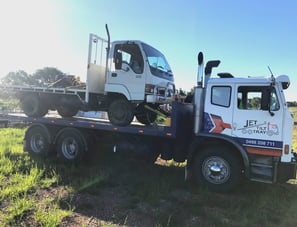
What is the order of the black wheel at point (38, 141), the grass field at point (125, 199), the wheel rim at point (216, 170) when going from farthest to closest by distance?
the black wheel at point (38, 141)
the wheel rim at point (216, 170)
the grass field at point (125, 199)

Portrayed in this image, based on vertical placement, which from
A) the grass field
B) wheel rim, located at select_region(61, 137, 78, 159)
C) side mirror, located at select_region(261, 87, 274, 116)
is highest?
side mirror, located at select_region(261, 87, 274, 116)

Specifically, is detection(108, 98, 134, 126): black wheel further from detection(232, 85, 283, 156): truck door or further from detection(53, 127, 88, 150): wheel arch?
detection(232, 85, 283, 156): truck door

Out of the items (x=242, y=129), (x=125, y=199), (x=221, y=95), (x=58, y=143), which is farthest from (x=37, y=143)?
(x=242, y=129)

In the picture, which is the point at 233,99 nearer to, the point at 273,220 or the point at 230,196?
the point at 230,196

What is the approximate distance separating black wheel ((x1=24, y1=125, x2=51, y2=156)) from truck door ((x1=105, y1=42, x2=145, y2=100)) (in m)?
2.80

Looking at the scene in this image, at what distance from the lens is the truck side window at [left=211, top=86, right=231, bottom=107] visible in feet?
21.3

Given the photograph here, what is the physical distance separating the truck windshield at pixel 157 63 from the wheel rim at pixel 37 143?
425cm

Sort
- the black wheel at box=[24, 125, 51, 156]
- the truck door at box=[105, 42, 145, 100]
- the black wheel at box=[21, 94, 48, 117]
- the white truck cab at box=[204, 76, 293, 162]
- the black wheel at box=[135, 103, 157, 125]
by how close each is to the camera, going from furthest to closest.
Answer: the black wheel at box=[21, 94, 48, 117], the black wheel at box=[24, 125, 51, 156], the black wheel at box=[135, 103, 157, 125], the truck door at box=[105, 42, 145, 100], the white truck cab at box=[204, 76, 293, 162]

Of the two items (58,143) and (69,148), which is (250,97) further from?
(58,143)

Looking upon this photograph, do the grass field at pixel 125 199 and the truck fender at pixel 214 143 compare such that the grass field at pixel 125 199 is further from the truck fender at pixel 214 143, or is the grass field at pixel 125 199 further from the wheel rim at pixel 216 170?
the truck fender at pixel 214 143

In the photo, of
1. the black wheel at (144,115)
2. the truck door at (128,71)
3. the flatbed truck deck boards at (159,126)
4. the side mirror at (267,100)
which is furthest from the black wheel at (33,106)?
A: the side mirror at (267,100)

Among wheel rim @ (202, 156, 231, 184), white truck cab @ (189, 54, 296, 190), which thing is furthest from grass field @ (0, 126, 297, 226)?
white truck cab @ (189, 54, 296, 190)

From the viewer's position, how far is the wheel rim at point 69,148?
873 cm

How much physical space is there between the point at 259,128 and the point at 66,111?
6426mm
